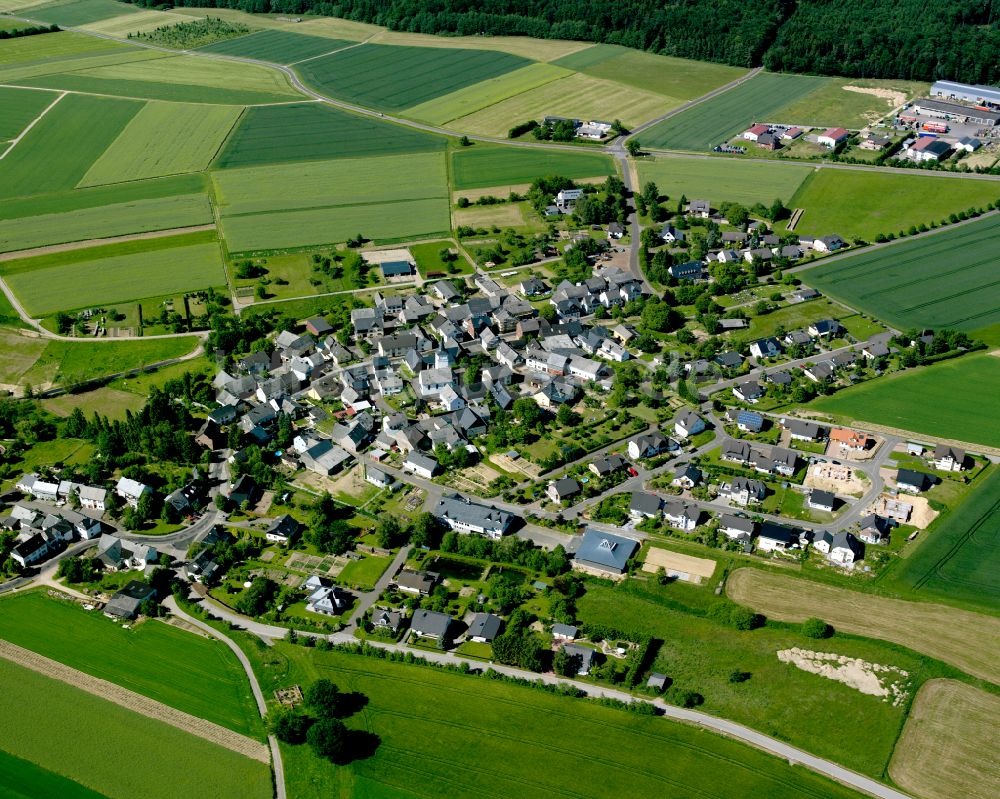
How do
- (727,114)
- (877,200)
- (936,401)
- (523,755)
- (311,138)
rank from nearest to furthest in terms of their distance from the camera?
(523,755)
(936,401)
(877,200)
(311,138)
(727,114)

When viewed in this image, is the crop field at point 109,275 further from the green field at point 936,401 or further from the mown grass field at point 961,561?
the mown grass field at point 961,561

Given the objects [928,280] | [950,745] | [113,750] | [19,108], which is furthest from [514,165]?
[950,745]

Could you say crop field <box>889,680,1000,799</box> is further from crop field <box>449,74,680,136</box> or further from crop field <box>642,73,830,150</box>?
crop field <box>449,74,680,136</box>

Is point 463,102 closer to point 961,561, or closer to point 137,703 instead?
point 961,561

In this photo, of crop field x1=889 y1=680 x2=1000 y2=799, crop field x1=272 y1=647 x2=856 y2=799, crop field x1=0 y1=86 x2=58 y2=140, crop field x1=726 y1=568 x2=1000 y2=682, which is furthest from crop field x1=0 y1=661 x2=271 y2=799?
crop field x1=0 y1=86 x2=58 y2=140

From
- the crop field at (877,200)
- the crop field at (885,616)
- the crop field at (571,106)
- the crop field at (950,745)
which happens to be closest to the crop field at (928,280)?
the crop field at (877,200)

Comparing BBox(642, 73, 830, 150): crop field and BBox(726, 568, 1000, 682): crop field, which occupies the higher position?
BBox(642, 73, 830, 150): crop field
